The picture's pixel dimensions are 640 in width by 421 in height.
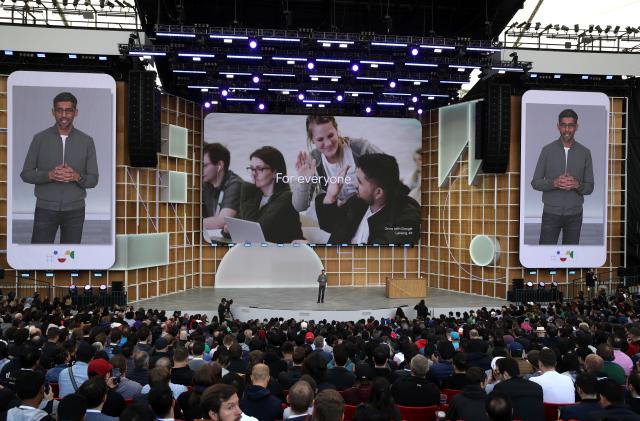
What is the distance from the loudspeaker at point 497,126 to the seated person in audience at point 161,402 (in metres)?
24.2

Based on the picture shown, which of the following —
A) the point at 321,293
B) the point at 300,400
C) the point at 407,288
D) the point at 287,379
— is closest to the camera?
the point at 300,400

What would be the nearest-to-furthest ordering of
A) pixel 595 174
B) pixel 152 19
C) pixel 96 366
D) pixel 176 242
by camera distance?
pixel 96 366
pixel 152 19
pixel 595 174
pixel 176 242

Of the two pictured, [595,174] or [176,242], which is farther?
[176,242]

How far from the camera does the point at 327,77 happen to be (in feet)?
89.2

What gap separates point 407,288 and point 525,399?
72.6 ft

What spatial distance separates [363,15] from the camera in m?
30.1

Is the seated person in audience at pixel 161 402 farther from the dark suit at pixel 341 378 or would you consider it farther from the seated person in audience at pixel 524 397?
the seated person in audience at pixel 524 397

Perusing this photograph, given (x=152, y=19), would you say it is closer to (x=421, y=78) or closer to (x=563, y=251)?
(x=421, y=78)

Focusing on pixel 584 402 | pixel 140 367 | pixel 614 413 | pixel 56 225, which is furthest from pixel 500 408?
pixel 56 225

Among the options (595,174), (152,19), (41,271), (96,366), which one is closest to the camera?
(96,366)

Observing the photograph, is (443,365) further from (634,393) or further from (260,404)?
(260,404)

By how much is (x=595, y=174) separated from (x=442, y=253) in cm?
882

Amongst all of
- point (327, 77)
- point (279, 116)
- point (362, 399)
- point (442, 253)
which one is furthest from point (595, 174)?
point (362, 399)

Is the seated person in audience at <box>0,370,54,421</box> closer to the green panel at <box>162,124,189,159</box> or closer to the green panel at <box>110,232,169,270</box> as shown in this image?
the green panel at <box>110,232,169,270</box>
